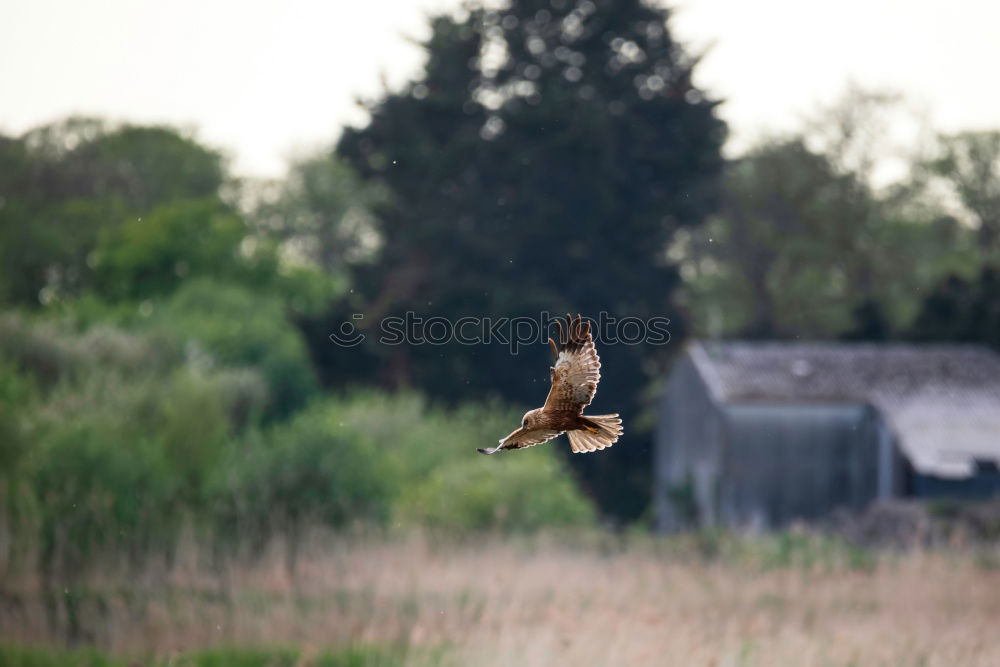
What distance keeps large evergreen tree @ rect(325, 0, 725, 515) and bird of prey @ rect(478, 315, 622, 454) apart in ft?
90.0

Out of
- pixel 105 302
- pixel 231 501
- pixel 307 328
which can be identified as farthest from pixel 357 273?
pixel 231 501

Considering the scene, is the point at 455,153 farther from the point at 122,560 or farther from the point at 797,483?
the point at 122,560

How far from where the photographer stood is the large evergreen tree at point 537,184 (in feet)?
119

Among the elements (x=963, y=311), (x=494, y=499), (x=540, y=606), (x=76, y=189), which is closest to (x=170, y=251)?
(x=76, y=189)

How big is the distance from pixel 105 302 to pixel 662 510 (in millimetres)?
18576

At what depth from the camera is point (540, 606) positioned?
16.1 metres

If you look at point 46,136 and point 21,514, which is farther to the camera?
point 46,136

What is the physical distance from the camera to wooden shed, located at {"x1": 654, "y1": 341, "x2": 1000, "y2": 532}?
1380 inches

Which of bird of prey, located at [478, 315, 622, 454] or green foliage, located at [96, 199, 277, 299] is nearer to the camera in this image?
bird of prey, located at [478, 315, 622, 454]

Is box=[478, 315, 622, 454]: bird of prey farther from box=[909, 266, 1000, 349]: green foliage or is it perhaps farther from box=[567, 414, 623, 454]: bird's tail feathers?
box=[909, 266, 1000, 349]: green foliage

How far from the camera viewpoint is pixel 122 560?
17.3 meters

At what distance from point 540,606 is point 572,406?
30.4ft

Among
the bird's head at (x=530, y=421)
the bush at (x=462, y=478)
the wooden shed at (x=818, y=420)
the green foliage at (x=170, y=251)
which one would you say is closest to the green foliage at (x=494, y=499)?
the bush at (x=462, y=478)

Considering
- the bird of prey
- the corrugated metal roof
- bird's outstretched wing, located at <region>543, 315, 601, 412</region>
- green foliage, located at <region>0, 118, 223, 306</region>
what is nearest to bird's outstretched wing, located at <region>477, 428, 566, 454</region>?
the bird of prey
